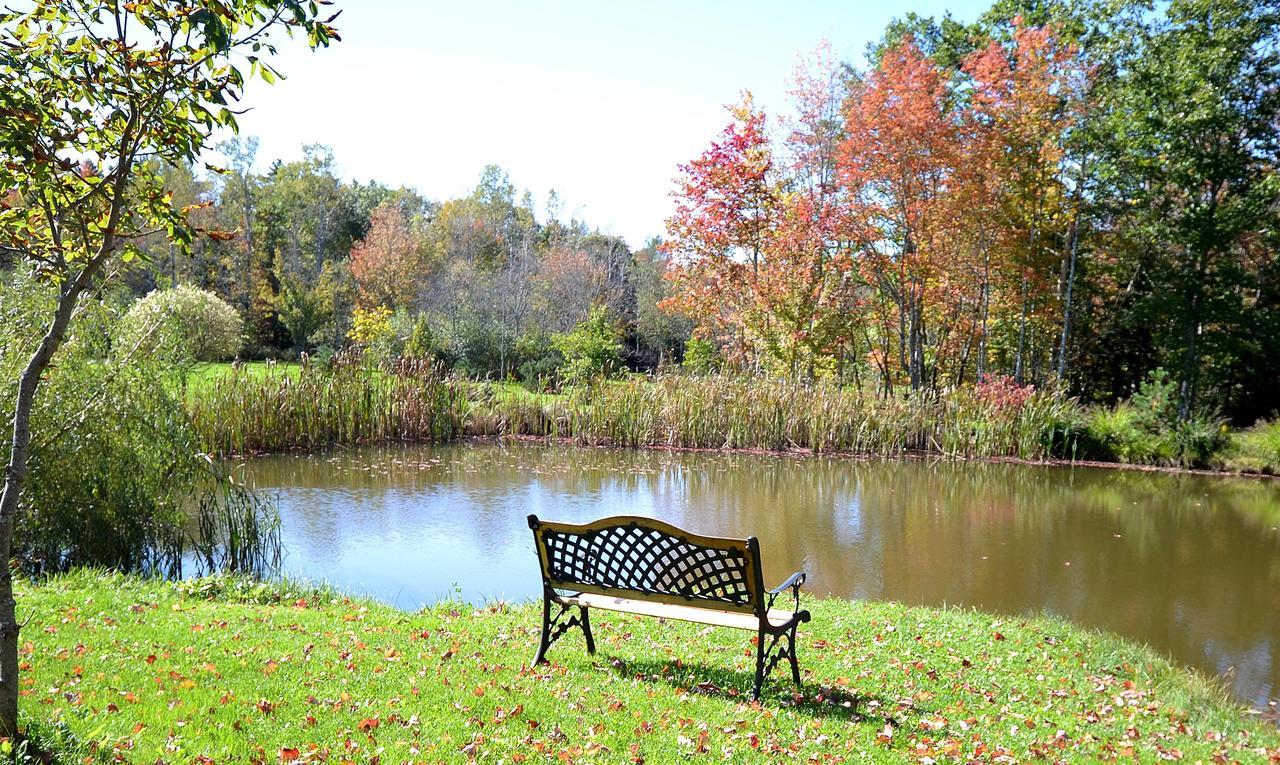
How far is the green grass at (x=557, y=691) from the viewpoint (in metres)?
3.11

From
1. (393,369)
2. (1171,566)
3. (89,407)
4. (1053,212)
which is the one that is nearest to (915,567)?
(1171,566)

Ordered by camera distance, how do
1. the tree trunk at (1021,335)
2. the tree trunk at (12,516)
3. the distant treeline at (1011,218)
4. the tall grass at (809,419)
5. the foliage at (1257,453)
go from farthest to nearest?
the tree trunk at (1021,335), the distant treeline at (1011,218), the tall grass at (809,419), the foliage at (1257,453), the tree trunk at (12,516)

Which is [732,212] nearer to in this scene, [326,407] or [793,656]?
[326,407]

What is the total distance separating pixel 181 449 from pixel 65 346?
42.4 inches

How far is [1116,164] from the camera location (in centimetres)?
1641

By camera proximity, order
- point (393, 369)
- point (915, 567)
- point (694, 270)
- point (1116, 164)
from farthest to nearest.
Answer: point (694, 270)
point (1116, 164)
point (393, 369)
point (915, 567)

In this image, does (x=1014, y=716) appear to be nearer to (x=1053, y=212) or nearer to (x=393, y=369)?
(x=393, y=369)

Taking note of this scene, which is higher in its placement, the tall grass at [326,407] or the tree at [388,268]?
the tree at [388,268]

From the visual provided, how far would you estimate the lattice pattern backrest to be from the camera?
159 inches

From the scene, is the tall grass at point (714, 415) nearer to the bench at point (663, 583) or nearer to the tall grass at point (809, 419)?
the tall grass at point (809, 419)

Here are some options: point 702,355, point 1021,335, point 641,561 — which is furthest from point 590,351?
point 641,561

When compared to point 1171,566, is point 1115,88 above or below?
above

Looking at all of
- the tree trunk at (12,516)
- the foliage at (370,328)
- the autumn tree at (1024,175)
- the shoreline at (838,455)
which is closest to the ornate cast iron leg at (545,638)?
the tree trunk at (12,516)

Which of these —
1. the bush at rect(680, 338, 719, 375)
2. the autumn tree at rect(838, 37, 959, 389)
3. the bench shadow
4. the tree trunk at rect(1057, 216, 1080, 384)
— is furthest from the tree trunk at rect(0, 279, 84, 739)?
the tree trunk at rect(1057, 216, 1080, 384)
